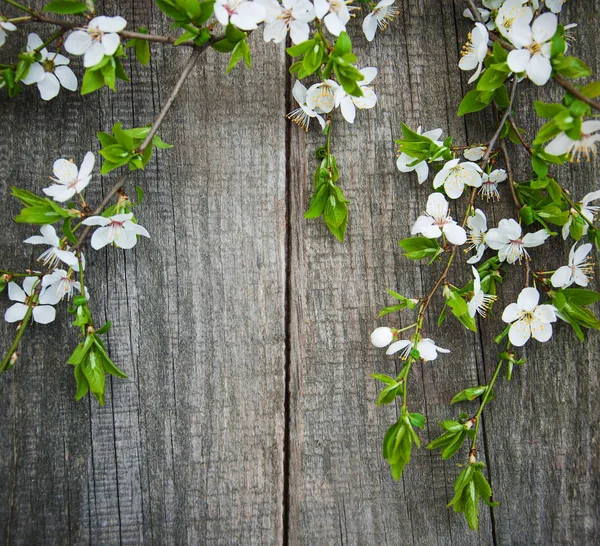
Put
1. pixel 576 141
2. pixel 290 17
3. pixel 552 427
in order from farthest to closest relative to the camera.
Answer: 1. pixel 552 427
2. pixel 290 17
3. pixel 576 141

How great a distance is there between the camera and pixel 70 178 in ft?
3.33

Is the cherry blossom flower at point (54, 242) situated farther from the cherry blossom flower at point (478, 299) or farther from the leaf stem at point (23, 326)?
the cherry blossom flower at point (478, 299)

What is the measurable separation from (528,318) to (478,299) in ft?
0.39

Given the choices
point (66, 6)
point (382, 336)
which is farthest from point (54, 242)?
point (382, 336)

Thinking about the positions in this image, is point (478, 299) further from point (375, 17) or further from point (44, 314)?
point (44, 314)

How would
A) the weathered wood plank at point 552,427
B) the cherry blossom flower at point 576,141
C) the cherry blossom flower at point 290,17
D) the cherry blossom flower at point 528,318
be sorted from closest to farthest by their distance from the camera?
1. the cherry blossom flower at point 576,141
2. the cherry blossom flower at point 290,17
3. the cherry blossom flower at point 528,318
4. the weathered wood plank at point 552,427

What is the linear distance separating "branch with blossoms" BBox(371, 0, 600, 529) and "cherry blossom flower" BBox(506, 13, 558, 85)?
4 centimetres

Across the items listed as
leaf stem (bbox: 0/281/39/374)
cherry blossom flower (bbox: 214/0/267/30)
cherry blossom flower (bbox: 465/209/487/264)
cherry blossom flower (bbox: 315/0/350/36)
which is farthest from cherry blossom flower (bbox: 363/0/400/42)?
leaf stem (bbox: 0/281/39/374)

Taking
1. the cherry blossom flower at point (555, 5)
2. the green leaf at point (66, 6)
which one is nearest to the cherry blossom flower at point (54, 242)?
the green leaf at point (66, 6)

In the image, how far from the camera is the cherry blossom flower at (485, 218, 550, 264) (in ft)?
3.65

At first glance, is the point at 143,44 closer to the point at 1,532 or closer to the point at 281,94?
the point at 281,94

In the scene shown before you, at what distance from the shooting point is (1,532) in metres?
1.14

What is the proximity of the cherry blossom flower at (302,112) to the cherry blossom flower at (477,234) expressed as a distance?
1.20ft

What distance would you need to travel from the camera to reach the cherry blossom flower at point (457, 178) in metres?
1.13
